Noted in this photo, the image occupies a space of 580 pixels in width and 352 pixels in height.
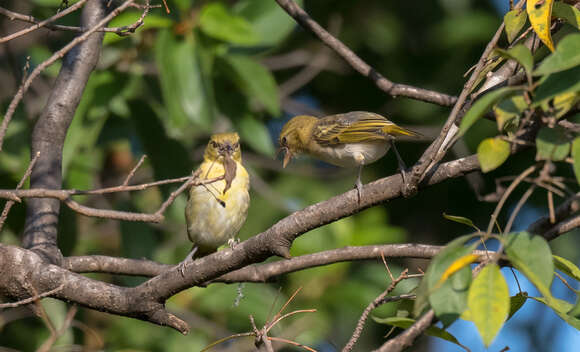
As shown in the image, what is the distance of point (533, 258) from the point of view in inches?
64.5

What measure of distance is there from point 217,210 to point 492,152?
3.18 meters

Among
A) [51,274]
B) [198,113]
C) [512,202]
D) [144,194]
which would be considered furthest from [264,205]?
[51,274]

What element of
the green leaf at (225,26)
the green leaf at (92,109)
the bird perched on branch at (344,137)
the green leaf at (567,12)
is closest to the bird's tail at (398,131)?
the bird perched on branch at (344,137)

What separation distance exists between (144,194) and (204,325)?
1.55 m

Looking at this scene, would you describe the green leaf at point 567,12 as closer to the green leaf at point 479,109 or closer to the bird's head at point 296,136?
the green leaf at point 479,109

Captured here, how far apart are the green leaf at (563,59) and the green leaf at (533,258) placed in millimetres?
390

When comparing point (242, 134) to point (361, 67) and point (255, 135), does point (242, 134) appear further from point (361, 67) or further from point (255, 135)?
point (361, 67)

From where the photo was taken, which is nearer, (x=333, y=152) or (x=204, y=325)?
(x=333, y=152)

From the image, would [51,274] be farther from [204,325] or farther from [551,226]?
[204,325]

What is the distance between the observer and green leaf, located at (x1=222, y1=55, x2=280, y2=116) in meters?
4.88

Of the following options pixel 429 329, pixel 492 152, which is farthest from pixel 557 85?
pixel 429 329

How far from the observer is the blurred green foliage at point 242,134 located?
473 cm

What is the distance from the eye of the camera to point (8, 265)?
9.28 feet

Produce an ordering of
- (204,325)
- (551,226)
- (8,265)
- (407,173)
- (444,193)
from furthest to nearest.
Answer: (444,193), (204,325), (8,265), (407,173), (551,226)
